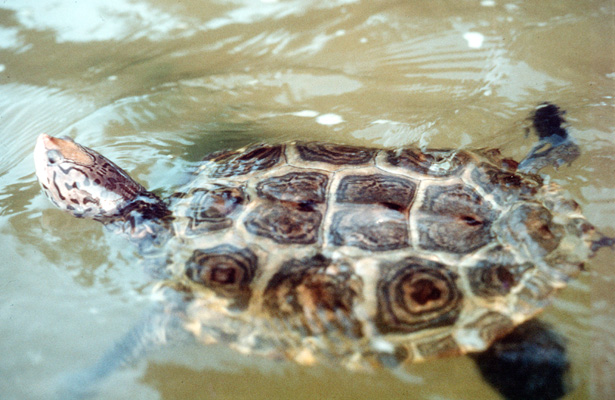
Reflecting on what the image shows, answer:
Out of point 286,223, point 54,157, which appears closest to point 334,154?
point 286,223

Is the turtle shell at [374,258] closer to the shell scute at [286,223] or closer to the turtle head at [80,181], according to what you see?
the shell scute at [286,223]

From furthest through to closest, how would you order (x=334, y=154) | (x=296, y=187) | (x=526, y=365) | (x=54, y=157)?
(x=54, y=157), (x=334, y=154), (x=296, y=187), (x=526, y=365)

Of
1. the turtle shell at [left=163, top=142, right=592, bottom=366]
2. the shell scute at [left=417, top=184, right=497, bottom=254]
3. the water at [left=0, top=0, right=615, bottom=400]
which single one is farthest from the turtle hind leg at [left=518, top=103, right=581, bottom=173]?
the shell scute at [left=417, top=184, right=497, bottom=254]

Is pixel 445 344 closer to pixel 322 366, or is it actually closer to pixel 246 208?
pixel 322 366

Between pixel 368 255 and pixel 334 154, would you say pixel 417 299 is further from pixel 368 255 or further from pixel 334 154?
pixel 334 154

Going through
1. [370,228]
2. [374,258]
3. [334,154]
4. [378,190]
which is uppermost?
[334,154]

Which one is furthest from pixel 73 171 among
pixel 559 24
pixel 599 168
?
pixel 559 24
